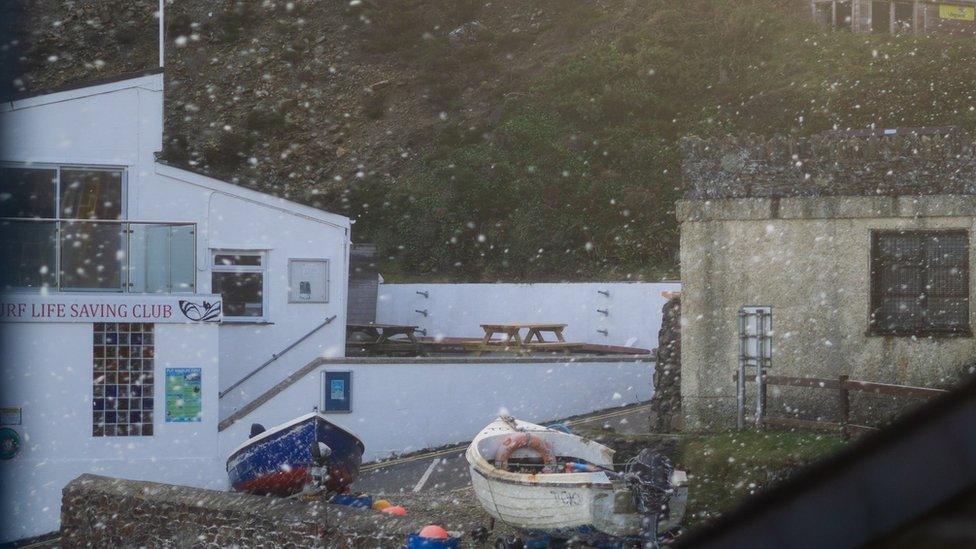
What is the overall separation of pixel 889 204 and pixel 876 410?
2390mm

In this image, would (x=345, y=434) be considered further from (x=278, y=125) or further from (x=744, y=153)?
(x=278, y=125)

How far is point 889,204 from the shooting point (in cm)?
1338

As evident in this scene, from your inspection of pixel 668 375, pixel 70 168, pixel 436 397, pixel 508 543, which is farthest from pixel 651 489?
pixel 70 168

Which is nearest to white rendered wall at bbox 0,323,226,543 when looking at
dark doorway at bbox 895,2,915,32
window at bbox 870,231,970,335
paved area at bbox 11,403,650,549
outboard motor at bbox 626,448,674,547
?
paved area at bbox 11,403,650,549

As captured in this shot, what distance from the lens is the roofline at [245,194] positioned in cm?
2188

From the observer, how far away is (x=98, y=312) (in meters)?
→ 18.5

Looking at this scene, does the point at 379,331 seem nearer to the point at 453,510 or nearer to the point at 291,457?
the point at 291,457

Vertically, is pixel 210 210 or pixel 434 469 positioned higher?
pixel 210 210

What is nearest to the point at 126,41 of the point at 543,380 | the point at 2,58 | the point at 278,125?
the point at 278,125

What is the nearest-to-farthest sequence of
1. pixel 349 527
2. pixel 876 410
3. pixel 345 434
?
pixel 349 527 < pixel 876 410 < pixel 345 434

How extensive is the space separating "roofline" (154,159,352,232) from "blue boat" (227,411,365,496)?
810 cm

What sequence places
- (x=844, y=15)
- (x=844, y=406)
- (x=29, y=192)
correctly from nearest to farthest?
(x=844, y=406) → (x=29, y=192) → (x=844, y=15)

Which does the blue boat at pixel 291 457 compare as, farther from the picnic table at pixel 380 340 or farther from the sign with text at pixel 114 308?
the picnic table at pixel 380 340

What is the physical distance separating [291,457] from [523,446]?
3.41 m
